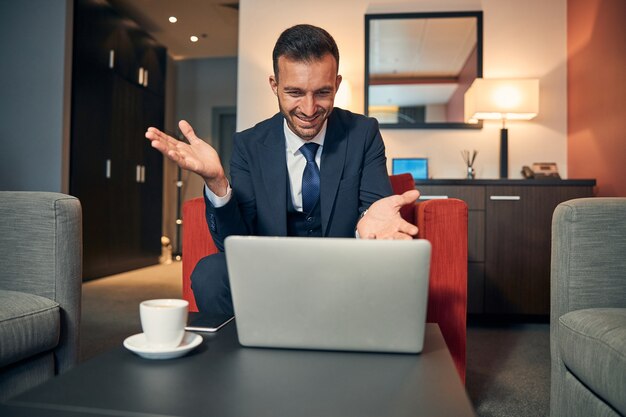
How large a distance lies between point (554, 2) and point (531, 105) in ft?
2.45

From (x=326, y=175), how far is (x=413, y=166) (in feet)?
6.06

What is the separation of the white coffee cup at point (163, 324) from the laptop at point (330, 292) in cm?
8

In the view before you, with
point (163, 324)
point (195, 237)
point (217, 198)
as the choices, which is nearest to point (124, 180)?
point (195, 237)

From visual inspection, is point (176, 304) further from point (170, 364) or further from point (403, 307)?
point (403, 307)

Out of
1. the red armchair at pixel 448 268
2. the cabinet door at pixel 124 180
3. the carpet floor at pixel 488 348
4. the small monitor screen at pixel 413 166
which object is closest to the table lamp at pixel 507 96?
the small monitor screen at pixel 413 166

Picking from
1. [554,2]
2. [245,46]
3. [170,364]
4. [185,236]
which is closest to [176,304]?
[170,364]

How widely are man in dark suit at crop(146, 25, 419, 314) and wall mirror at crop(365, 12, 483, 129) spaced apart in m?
1.75

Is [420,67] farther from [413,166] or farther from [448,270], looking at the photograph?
[448,270]

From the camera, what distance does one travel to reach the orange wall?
2.38 m

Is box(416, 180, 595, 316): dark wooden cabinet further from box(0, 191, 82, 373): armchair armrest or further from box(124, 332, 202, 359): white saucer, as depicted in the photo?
box(124, 332, 202, 359): white saucer

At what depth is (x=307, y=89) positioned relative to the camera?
1232 mm

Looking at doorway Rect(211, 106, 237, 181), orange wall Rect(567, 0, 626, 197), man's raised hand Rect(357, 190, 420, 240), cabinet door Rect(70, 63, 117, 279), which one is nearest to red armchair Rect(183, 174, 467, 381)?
man's raised hand Rect(357, 190, 420, 240)

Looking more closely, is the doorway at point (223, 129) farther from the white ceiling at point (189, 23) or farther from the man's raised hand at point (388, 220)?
the man's raised hand at point (388, 220)

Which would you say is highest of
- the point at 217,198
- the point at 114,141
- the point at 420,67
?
the point at 420,67
